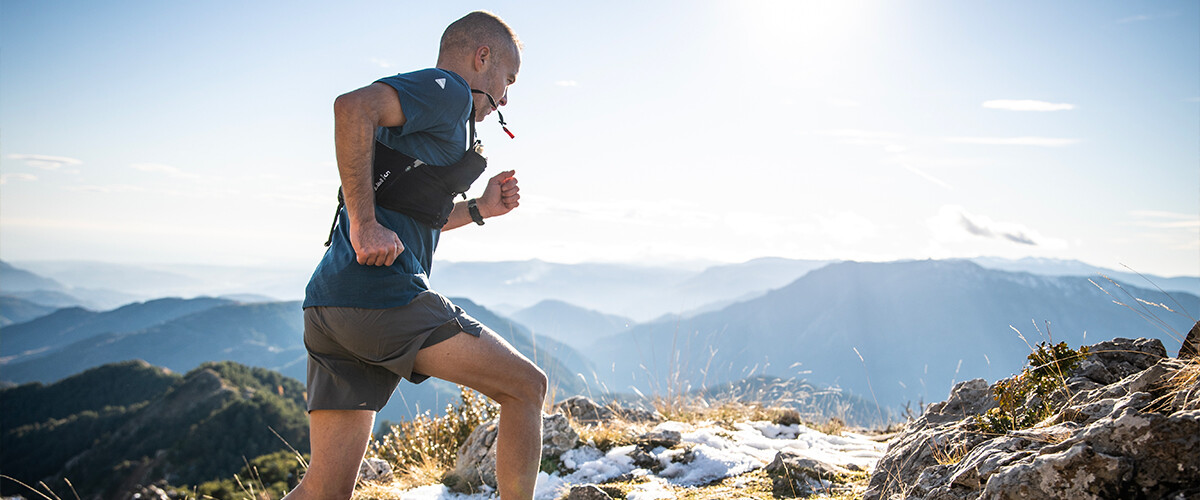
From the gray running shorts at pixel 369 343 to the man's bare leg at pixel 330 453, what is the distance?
8cm

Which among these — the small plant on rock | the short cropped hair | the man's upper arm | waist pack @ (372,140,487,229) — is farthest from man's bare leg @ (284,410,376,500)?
the small plant on rock

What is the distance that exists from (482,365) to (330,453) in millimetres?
726

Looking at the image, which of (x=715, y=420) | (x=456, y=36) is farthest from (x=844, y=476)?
(x=456, y=36)

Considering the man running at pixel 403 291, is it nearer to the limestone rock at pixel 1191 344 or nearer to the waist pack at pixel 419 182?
the waist pack at pixel 419 182

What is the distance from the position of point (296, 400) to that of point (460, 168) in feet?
337

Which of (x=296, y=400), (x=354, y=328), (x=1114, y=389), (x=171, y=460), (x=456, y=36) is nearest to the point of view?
(x=354, y=328)

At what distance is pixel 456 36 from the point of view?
2.43 m

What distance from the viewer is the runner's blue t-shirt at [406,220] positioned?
2068 mm

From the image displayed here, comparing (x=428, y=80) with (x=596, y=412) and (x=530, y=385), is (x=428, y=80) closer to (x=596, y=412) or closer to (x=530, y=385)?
(x=530, y=385)

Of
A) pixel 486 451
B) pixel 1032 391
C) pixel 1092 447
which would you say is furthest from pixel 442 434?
pixel 1092 447

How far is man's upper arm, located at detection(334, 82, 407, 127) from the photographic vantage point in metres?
1.95

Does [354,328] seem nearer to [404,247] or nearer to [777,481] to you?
[404,247]

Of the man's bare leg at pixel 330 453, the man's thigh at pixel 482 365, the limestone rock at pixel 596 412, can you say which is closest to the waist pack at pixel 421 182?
the man's thigh at pixel 482 365

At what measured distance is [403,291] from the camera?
6.84 ft
